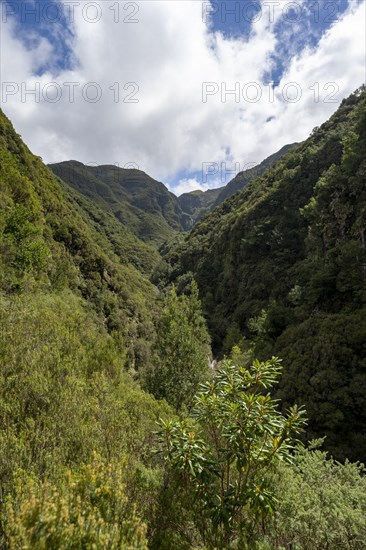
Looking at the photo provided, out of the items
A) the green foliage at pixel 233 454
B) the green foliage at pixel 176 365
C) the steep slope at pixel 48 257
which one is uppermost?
the steep slope at pixel 48 257

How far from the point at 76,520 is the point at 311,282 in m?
26.0

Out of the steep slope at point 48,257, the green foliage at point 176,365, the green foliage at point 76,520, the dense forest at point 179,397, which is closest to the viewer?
the green foliage at point 76,520

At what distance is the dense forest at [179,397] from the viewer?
157 inches

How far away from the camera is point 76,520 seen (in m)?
3.08

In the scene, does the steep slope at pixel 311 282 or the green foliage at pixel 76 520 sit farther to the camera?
the steep slope at pixel 311 282

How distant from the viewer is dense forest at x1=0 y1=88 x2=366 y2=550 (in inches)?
157

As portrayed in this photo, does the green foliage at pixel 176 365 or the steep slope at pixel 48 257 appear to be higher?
the steep slope at pixel 48 257

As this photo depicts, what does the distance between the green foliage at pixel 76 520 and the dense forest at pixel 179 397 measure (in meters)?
0.02

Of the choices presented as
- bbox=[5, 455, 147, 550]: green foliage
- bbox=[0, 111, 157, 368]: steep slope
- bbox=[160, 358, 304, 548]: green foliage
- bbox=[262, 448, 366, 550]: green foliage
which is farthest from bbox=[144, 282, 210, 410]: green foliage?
bbox=[5, 455, 147, 550]: green foliage

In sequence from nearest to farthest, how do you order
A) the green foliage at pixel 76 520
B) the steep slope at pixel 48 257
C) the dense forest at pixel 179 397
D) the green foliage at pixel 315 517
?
1. the green foliage at pixel 76 520
2. the dense forest at pixel 179 397
3. the green foliage at pixel 315 517
4. the steep slope at pixel 48 257

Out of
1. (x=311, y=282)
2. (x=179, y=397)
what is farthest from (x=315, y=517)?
(x=311, y=282)

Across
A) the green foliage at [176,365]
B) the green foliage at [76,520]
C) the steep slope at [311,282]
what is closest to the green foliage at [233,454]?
the green foliage at [76,520]

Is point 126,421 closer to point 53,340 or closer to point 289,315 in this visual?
point 53,340

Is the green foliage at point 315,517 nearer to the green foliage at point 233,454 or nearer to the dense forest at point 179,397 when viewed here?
the dense forest at point 179,397
